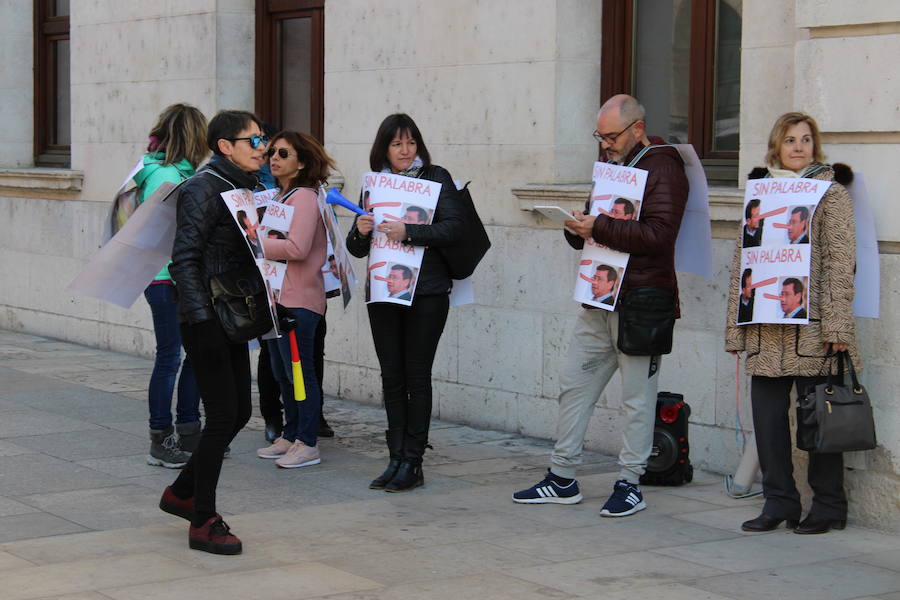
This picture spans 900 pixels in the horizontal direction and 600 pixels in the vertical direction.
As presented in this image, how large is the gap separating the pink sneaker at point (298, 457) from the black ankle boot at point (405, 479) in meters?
0.75

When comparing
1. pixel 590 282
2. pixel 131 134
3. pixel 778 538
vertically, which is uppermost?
pixel 131 134

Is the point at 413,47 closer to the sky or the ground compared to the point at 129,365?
closer to the sky

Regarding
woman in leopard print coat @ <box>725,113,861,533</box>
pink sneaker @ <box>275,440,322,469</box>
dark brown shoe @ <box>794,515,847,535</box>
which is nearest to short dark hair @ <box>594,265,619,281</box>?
woman in leopard print coat @ <box>725,113,861,533</box>

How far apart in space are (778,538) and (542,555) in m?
1.14

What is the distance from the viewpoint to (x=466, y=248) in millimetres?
7371

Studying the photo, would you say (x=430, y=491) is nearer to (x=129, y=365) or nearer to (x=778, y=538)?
(x=778, y=538)

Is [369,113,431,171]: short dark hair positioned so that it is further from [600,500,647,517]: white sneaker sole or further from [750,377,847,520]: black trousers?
[750,377,847,520]: black trousers

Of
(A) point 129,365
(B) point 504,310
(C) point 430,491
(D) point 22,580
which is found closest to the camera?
(D) point 22,580

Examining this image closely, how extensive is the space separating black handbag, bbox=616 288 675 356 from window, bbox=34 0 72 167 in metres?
8.84

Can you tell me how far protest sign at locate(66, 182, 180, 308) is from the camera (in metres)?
6.42

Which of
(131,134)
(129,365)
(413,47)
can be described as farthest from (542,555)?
(131,134)

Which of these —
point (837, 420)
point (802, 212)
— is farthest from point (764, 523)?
point (802, 212)

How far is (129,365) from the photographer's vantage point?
1166cm

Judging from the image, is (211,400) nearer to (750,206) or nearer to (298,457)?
(298,457)
